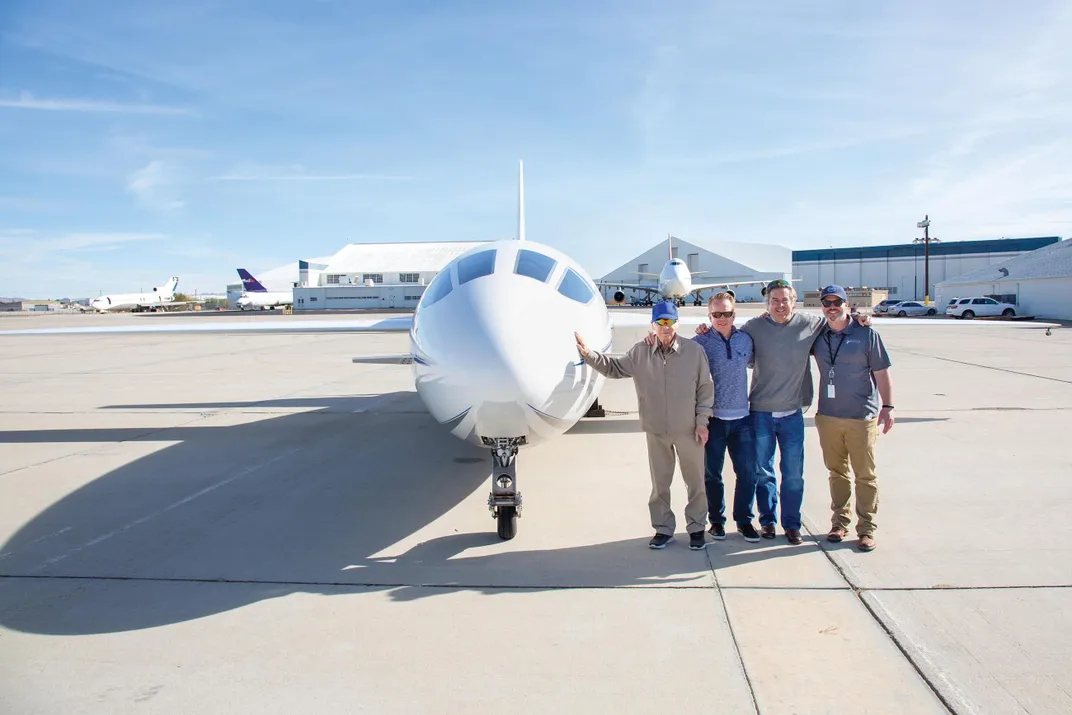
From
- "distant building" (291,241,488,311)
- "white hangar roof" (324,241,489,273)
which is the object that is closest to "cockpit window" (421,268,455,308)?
"distant building" (291,241,488,311)

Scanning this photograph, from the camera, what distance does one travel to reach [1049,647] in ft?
11.8

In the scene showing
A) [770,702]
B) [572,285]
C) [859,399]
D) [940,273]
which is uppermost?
[940,273]

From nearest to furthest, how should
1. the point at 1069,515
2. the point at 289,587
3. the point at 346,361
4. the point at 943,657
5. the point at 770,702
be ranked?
the point at 770,702
the point at 943,657
the point at 289,587
the point at 1069,515
the point at 346,361

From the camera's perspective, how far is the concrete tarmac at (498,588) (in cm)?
333

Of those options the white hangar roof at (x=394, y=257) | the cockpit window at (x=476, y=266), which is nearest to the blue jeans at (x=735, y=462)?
the cockpit window at (x=476, y=266)

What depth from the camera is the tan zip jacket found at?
A: 16.3 feet

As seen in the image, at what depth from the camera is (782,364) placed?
17.1 feet

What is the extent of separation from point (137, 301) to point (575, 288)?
99.6 metres

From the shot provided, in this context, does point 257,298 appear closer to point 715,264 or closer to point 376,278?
point 376,278

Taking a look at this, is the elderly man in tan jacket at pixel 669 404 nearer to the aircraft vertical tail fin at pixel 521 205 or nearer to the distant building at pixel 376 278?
the aircraft vertical tail fin at pixel 521 205

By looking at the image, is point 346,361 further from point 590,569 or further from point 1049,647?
point 1049,647

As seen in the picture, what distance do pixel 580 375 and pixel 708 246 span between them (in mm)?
98186

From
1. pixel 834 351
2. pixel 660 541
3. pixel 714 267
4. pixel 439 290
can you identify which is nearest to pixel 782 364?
pixel 834 351

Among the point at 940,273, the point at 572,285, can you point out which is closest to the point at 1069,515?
the point at 572,285
